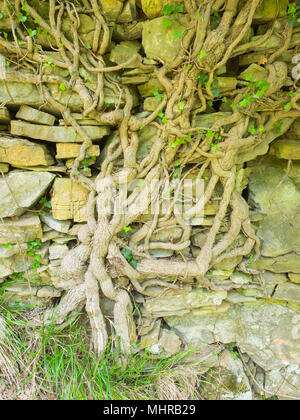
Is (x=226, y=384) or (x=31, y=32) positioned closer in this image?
(x=31, y=32)

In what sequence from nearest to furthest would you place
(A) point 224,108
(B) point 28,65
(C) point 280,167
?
(B) point 28,65
(A) point 224,108
(C) point 280,167

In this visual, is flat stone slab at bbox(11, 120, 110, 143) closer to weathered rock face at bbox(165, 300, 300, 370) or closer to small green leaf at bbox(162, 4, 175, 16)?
small green leaf at bbox(162, 4, 175, 16)

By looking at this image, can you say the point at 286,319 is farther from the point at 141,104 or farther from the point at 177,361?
the point at 141,104

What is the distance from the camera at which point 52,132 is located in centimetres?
190

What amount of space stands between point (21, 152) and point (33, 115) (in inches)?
12.2

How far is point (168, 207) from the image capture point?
6.84 feet

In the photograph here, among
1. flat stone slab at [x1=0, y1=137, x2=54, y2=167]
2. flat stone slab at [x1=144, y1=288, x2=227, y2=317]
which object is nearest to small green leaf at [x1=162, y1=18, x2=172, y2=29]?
flat stone slab at [x1=0, y1=137, x2=54, y2=167]

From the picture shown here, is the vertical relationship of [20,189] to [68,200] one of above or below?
above

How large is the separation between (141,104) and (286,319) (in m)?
2.61

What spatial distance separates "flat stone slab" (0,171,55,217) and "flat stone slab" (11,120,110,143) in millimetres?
304

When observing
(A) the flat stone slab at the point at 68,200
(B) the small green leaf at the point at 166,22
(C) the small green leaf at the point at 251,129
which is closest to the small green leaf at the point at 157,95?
(B) the small green leaf at the point at 166,22

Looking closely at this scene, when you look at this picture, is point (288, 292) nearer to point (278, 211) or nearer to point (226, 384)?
point (278, 211)

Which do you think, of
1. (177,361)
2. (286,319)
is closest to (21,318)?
(177,361)

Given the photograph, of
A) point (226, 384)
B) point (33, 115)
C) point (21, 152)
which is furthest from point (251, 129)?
point (226, 384)
